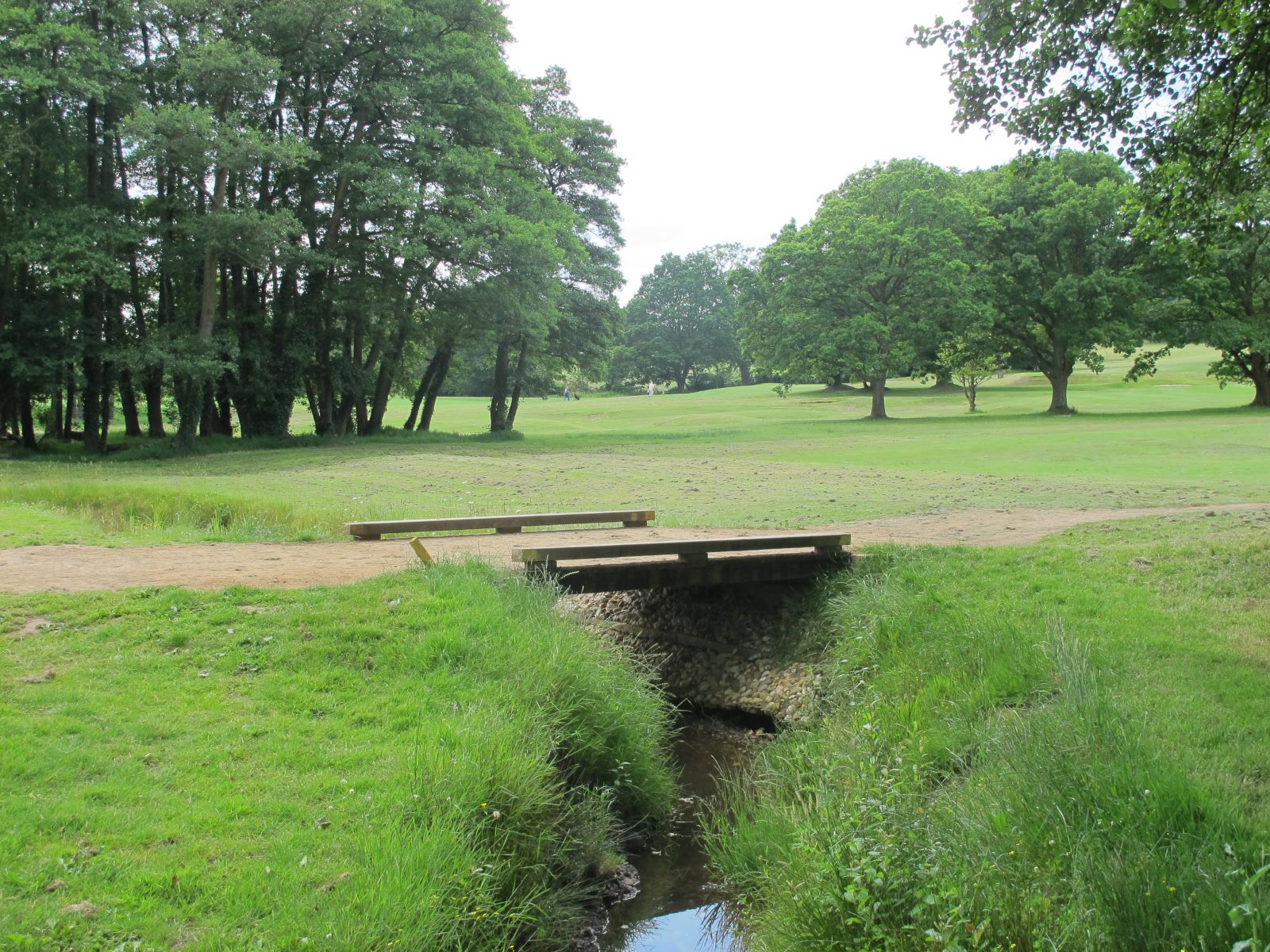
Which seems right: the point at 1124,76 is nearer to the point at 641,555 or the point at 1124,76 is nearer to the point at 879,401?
the point at 641,555

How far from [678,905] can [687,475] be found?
62.3ft

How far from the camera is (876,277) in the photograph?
4775 centimetres

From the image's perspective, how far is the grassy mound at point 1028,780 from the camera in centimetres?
483

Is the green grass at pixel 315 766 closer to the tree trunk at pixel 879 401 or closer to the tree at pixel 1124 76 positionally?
the tree at pixel 1124 76

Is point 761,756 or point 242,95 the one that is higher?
point 242,95

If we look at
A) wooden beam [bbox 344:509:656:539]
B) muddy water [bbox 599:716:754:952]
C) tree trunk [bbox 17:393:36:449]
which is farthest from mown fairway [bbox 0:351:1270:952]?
tree trunk [bbox 17:393:36:449]

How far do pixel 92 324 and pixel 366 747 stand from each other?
3082 centimetres

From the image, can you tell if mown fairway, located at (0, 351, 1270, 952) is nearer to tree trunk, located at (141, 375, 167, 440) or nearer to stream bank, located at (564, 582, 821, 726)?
stream bank, located at (564, 582, 821, 726)

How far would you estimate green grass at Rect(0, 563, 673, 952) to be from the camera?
15.2 ft

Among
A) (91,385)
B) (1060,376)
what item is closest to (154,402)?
(91,385)

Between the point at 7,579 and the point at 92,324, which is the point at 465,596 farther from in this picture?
the point at 92,324

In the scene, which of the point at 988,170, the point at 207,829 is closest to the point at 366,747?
the point at 207,829

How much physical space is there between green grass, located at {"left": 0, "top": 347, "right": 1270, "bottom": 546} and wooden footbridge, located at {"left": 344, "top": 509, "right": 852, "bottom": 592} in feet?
7.70

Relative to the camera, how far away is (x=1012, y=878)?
5172mm
